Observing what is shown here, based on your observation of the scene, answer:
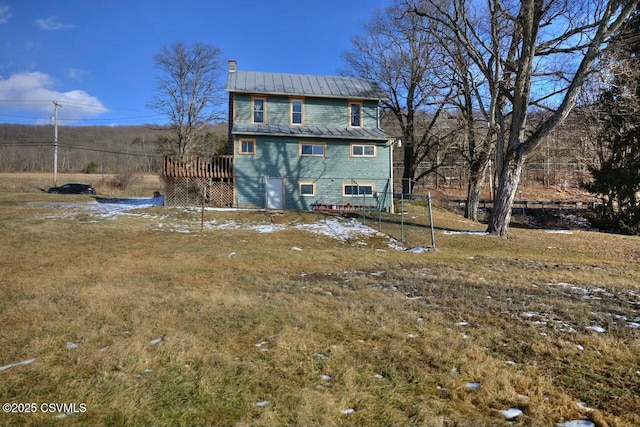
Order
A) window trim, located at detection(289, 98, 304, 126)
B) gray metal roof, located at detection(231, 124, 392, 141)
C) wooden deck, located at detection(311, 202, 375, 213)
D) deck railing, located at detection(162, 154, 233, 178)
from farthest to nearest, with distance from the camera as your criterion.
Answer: window trim, located at detection(289, 98, 304, 126), wooden deck, located at detection(311, 202, 375, 213), gray metal roof, located at detection(231, 124, 392, 141), deck railing, located at detection(162, 154, 233, 178)

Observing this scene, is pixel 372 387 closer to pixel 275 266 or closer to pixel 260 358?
pixel 260 358

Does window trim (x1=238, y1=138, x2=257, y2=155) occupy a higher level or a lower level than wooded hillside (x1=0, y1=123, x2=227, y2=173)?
lower

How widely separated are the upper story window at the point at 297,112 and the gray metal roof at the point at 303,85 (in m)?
0.63

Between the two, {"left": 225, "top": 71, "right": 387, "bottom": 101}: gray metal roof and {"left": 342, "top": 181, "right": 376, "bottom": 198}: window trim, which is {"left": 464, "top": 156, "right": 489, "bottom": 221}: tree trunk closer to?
{"left": 342, "top": 181, "right": 376, "bottom": 198}: window trim

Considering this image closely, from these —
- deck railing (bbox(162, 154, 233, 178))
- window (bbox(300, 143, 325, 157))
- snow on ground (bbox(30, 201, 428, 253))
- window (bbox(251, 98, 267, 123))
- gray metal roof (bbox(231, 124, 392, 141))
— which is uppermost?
window (bbox(251, 98, 267, 123))

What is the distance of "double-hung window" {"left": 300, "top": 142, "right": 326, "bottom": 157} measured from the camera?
23250 mm

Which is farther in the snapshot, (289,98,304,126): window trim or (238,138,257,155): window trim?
(289,98,304,126): window trim

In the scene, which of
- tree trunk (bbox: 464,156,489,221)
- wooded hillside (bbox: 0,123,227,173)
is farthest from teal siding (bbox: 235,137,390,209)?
wooded hillside (bbox: 0,123,227,173)

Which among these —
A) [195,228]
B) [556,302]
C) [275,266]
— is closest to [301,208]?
[195,228]

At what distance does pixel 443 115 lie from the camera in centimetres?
2706

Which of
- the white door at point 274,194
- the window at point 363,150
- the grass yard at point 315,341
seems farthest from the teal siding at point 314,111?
the grass yard at point 315,341

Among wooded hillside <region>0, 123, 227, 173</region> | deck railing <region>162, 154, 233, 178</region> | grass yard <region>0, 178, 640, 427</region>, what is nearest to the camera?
grass yard <region>0, 178, 640, 427</region>

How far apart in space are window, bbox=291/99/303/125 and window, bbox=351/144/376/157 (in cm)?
393

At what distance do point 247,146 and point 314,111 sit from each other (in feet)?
16.8
